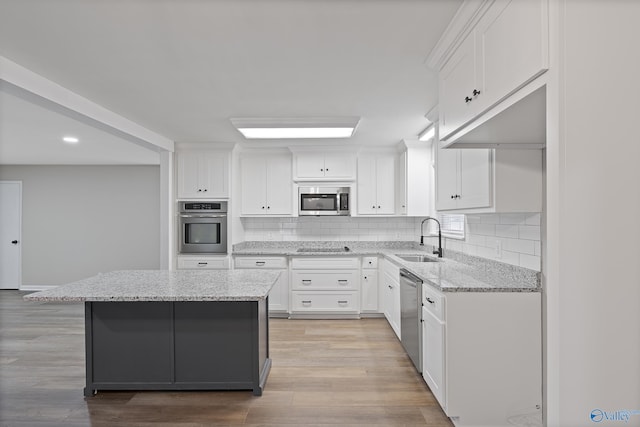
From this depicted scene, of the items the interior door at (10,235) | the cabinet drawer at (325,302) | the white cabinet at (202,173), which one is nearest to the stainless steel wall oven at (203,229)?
the white cabinet at (202,173)

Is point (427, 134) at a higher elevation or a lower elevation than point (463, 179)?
higher

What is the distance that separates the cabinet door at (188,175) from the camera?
→ 4.77 metres

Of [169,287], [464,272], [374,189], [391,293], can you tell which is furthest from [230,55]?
[374,189]

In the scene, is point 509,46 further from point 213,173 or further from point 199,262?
point 199,262

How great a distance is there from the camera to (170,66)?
2.38m

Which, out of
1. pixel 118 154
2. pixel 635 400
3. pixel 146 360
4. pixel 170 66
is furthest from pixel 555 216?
pixel 118 154

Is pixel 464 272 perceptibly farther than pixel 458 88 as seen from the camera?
Yes

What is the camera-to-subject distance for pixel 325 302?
4.66 meters

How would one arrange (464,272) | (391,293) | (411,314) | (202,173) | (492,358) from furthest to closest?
1. (202,173)
2. (391,293)
3. (411,314)
4. (464,272)
5. (492,358)

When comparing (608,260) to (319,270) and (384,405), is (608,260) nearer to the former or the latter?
(384,405)

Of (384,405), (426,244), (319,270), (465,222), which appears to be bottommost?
(384,405)

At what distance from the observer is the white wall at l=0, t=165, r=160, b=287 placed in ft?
21.4

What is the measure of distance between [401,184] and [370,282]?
141 centimetres

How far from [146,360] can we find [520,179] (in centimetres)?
297
